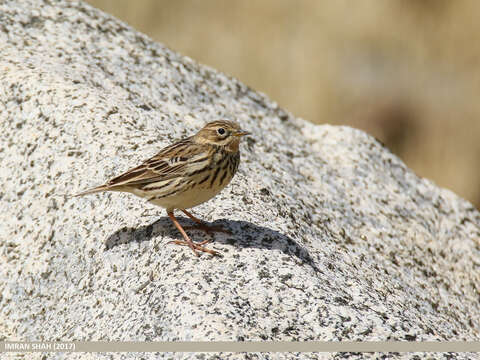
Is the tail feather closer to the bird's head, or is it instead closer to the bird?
→ the bird

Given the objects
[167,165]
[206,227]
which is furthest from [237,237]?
[167,165]

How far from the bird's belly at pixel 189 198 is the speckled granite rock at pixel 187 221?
0.27 metres

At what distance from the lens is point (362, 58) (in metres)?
15.7

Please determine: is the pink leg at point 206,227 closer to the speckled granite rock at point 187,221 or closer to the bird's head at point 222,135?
the speckled granite rock at point 187,221

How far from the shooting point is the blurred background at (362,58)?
15.1 metres

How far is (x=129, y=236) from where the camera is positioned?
5.99 meters

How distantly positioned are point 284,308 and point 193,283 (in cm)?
73

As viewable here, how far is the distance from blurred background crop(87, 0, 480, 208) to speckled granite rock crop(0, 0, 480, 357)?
6.52 metres

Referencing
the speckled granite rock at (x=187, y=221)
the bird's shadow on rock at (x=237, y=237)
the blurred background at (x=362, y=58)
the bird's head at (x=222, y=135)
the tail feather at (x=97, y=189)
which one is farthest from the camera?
the blurred background at (x=362, y=58)

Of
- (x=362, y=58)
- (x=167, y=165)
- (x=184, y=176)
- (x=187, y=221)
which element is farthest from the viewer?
(x=362, y=58)

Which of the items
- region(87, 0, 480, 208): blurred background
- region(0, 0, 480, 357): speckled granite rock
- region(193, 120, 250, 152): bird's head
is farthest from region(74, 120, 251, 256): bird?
region(87, 0, 480, 208): blurred background

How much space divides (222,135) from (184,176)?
0.63 meters

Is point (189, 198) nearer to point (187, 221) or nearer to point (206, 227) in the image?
point (206, 227)

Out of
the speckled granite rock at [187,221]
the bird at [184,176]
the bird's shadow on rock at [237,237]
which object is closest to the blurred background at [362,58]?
the speckled granite rock at [187,221]
